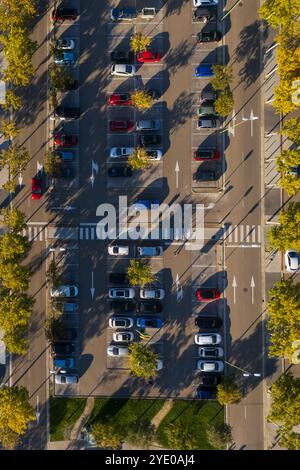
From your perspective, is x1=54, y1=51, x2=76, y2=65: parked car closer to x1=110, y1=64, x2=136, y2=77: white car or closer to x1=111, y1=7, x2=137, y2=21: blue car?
x1=110, y1=64, x2=136, y2=77: white car

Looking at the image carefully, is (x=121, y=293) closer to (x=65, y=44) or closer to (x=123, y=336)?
(x=123, y=336)

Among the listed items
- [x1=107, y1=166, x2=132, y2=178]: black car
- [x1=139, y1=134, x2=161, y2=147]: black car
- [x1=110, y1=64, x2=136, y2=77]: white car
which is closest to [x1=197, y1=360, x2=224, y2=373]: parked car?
[x1=107, y1=166, x2=132, y2=178]: black car

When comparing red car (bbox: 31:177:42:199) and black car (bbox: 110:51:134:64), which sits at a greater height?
black car (bbox: 110:51:134:64)

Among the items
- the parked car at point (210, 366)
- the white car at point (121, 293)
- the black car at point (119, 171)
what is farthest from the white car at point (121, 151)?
the parked car at point (210, 366)

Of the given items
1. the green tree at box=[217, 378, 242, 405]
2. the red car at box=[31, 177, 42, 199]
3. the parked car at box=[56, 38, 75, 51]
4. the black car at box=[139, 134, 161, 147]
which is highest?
the parked car at box=[56, 38, 75, 51]

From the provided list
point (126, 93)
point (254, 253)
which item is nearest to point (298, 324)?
point (254, 253)

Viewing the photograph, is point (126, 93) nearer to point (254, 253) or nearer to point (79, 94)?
point (79, 94)
